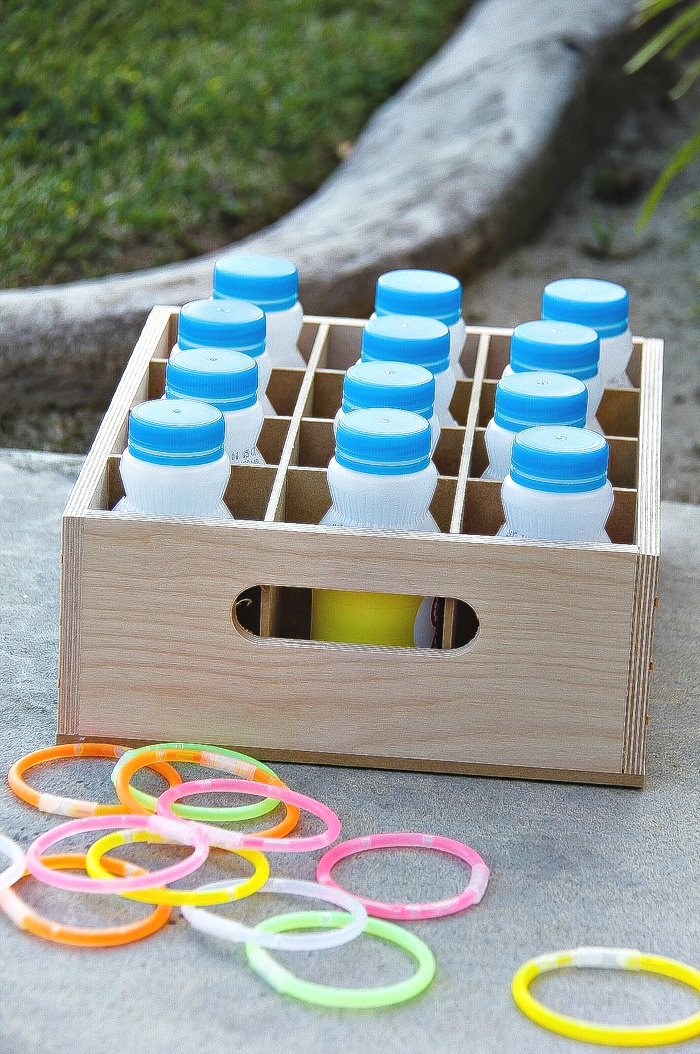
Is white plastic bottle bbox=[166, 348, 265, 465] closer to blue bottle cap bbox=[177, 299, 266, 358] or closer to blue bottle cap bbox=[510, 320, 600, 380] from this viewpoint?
blue bottle cap bbox=[177, 299, 266, 358]

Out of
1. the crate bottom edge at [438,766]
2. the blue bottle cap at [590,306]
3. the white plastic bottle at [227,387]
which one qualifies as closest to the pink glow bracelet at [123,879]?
the crate bottom edge at [438,766]

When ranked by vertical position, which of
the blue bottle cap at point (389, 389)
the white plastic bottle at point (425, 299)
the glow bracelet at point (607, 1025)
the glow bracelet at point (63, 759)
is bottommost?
the glow bracelet at point (607, 1025)

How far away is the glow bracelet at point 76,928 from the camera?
0.89m

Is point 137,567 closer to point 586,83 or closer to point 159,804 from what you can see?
point 159,804

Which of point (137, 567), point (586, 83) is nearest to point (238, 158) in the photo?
point (586, 83)

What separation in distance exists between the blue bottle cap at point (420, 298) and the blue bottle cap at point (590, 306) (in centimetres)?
9

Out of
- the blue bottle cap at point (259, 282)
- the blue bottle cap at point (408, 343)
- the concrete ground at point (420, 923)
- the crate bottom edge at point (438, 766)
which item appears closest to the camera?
the concrete ground at point (420, 923)

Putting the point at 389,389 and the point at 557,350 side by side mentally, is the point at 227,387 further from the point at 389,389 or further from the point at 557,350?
the point at 557,350

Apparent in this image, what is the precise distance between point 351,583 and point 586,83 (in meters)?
Result: 2.28

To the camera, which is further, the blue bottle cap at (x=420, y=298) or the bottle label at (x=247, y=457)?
the blue bottle cap at (x=420, y=298)

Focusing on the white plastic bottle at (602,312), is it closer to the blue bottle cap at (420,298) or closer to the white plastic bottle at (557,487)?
the blue bottle cap at (420,298)

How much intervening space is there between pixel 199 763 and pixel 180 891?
158 millimetres

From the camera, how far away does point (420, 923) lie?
932 millimetres

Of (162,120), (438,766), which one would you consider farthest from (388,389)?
(162,120)
